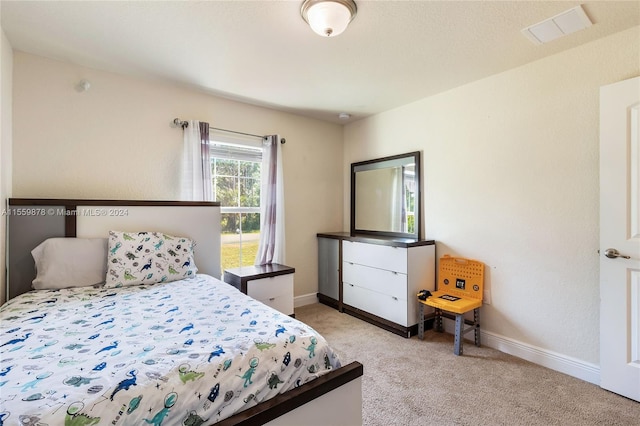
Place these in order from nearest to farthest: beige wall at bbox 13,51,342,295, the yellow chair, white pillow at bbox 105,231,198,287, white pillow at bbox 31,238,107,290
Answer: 1. white pillow at bbox 31,238,107,290
2. white pillow at bbox 105,231,198,287
3. beige wall at bbox 13,51,342,295
4. the yellow chair

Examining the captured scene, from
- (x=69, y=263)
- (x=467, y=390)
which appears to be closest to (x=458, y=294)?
(x=467, y=390)

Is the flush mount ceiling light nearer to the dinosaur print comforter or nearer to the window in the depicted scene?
the dinosaur print comforter

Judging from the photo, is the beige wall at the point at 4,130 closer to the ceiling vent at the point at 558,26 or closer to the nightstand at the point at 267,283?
the nightstand at the point at 267,283

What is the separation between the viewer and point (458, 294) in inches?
108

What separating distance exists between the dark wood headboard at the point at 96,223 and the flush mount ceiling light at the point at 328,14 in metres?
1.75

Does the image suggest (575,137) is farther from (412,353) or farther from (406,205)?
(412,353)

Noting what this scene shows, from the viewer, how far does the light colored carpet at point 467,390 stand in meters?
1.71

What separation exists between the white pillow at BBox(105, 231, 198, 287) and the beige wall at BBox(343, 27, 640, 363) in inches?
92.8

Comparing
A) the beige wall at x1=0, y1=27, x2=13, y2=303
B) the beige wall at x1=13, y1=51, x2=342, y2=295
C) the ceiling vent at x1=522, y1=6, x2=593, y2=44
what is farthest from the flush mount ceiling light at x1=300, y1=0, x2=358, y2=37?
the beige wall at x1=0, y1=27, x2=13, y2=303

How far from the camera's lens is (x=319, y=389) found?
1179 mm

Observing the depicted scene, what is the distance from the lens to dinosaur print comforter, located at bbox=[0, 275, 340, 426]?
87cm

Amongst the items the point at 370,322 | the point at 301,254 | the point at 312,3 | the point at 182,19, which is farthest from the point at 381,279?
the point at 182,19

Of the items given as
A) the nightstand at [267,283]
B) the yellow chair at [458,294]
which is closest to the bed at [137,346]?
the nightstand at [267,283]

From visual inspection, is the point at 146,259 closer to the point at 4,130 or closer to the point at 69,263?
the point at 69,263
